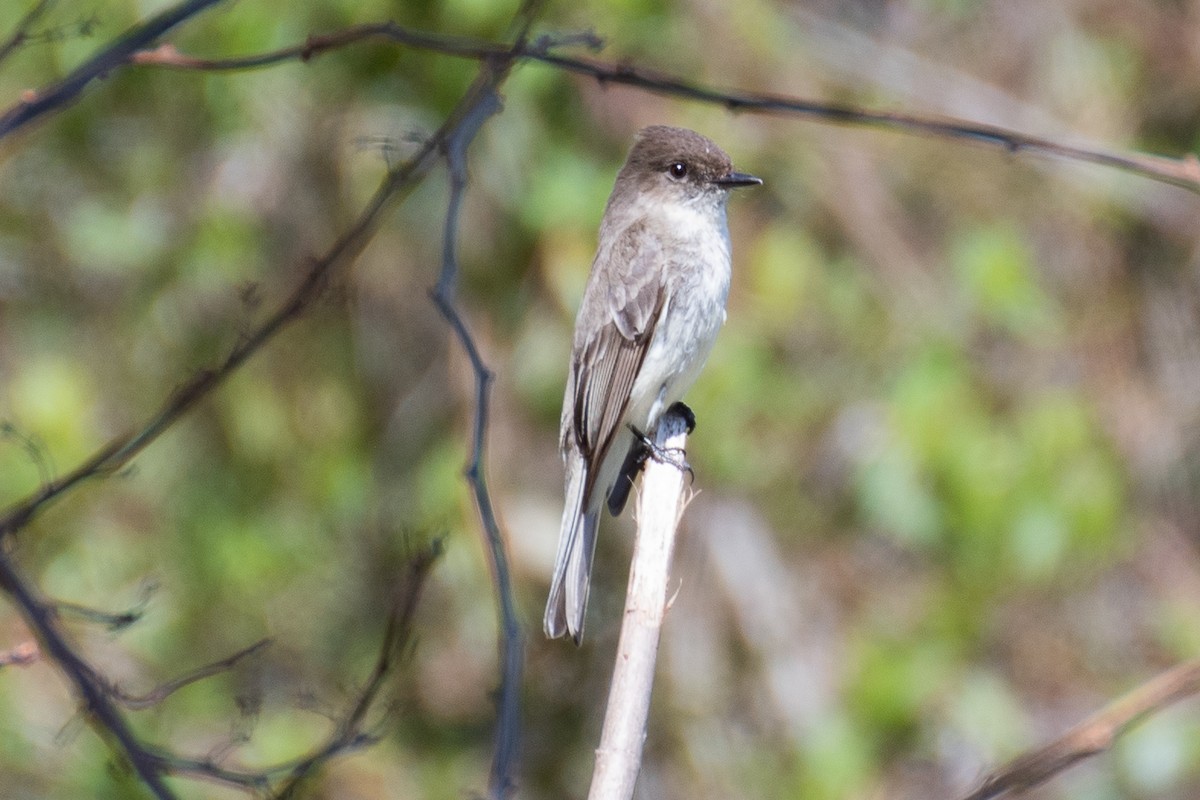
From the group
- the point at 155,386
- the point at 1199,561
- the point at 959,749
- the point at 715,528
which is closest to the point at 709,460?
the point at 715,528

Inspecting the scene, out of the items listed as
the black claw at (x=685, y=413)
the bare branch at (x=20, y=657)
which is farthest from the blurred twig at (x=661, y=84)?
the black claw at (x=685, y=413)

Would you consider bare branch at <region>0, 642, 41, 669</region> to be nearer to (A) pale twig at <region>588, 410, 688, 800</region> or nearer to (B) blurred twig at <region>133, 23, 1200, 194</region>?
(A) pale twig at <region>588, 410, 688, 800</region>

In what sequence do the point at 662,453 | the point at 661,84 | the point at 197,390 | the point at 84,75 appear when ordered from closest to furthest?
the point at 84,75 < the point at 197,390 < the point at 661,84 < the point at 662,453

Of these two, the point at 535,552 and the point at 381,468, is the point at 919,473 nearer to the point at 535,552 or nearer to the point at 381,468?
the point at 535,552

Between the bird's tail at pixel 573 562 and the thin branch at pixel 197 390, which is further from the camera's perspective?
the bird's tail at pixel 573 562

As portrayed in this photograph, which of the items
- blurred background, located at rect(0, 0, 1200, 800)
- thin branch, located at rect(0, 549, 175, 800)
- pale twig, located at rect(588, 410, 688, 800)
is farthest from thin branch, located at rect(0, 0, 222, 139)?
blurred background, located at rect(0, 0, 1200, 800)

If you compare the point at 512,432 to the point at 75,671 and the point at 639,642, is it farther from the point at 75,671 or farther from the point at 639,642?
the point at 75,671

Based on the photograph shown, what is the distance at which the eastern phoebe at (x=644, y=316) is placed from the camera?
4.17m

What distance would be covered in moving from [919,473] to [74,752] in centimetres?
300

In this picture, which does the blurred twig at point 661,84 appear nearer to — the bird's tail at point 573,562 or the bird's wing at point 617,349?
the bird's wing at point 617,349

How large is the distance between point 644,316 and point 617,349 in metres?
0.13

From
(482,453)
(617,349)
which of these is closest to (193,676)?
(482,453)

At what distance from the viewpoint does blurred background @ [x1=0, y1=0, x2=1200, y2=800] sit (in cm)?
489

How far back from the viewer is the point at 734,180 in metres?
4.32
